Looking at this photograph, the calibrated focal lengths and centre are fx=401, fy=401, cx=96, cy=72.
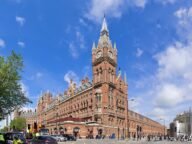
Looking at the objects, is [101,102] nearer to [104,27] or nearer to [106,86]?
[106,86]

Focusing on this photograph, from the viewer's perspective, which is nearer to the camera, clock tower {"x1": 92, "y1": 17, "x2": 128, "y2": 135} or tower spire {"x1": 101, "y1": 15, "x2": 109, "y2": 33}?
clock tower {"x1": 92, "y1": 17, "x2": 128, "y2": 135}

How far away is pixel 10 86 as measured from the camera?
178 feet

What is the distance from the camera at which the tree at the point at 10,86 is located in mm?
53500

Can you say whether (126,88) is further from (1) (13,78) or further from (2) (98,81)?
(1) (13,78)

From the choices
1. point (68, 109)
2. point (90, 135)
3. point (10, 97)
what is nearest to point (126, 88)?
point (68, 109)

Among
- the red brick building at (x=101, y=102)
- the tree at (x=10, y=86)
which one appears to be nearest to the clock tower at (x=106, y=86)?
the red brick building at (x=101, y=102)

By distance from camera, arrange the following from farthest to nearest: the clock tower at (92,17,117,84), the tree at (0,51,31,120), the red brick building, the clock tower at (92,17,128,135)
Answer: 1. the clock tower at (92,17,117,84)
2. the clock tower at (92,17,128,135)
3. the red brick building
4. the tree at (0,51,31,120)

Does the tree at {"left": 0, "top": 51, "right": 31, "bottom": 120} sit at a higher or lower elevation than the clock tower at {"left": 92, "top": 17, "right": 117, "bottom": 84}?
lower

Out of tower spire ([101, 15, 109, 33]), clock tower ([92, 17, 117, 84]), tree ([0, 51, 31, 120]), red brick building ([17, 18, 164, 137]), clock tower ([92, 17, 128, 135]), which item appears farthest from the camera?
tower spire ([101, 15, 109, 33])

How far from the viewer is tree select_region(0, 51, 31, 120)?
53500 mm

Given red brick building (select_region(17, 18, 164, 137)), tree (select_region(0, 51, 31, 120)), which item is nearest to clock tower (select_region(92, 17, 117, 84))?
red brick building (select_region(17, 18, 164, 137))

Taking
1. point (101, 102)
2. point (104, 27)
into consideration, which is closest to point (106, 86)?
point (101, 102)

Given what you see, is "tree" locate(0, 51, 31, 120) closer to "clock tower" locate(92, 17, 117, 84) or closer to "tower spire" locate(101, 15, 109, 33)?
"clock tower" locate(92, 17, 117, 84)

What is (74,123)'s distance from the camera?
393 ft
